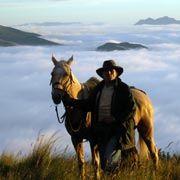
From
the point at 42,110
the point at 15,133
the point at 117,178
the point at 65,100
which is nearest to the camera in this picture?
the point at 117,178

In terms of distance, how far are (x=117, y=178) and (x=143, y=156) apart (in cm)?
238

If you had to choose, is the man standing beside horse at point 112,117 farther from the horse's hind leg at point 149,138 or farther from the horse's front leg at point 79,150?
the horse's hind leg at point 149,138

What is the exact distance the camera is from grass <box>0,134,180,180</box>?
20.2ft

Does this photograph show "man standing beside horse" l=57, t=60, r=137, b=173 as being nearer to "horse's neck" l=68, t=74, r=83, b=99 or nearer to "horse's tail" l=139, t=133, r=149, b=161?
"horse's neck" l=68, t=74, r=83, b=99

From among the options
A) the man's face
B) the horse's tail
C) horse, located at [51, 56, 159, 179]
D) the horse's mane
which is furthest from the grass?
the man's face

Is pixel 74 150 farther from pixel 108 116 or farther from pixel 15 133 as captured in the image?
pixel 15 133

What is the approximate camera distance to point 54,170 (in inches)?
262

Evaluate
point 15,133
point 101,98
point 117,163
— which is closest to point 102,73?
point 101,98

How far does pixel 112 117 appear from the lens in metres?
6.37

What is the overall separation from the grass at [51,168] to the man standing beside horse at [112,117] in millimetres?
277

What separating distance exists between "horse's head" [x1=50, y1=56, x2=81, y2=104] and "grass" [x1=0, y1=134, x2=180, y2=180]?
0.80 m

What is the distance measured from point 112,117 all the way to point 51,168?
1190 millimetres

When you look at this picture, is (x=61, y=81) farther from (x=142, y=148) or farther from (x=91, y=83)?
(x=142, y=148)

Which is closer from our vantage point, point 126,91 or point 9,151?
point 126,91
